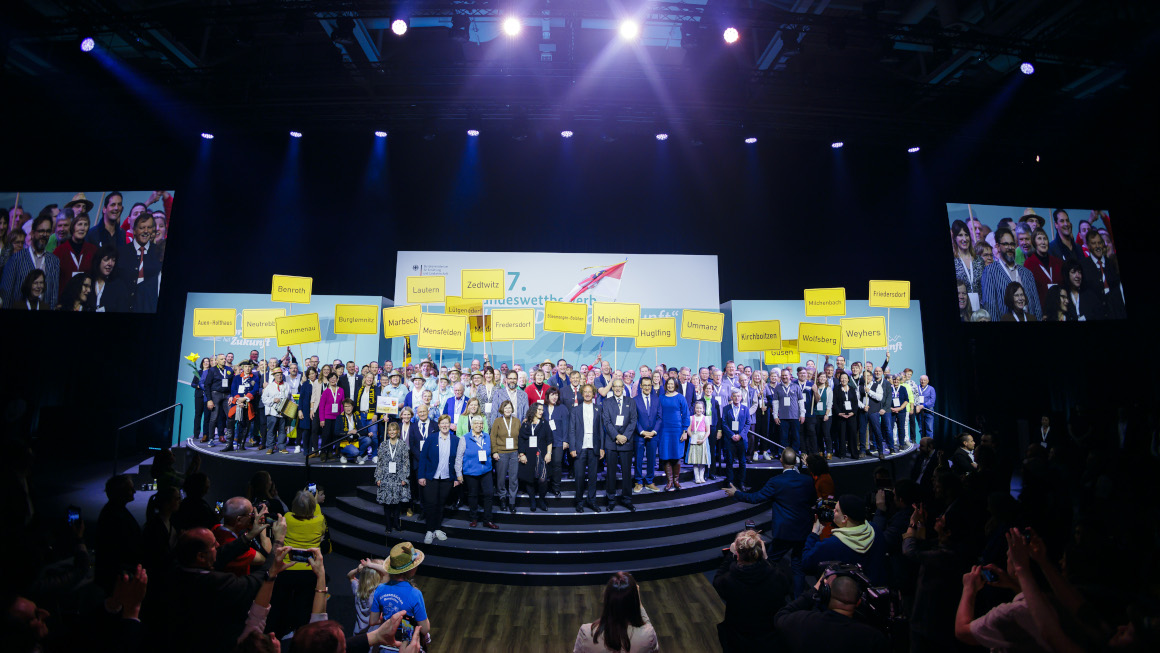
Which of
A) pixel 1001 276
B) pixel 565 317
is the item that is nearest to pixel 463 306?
pixel 565 317

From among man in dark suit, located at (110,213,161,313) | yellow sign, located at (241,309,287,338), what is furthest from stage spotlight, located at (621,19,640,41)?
man in dark suit, located at (110,213,161,313)

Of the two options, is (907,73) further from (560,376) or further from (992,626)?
(992,626)

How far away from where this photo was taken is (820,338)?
32.8ft

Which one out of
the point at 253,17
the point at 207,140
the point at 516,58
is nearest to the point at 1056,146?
the point at 516,58

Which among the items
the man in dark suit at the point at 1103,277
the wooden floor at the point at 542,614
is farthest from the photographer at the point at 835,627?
the man in dark suit at the point at 1103,277

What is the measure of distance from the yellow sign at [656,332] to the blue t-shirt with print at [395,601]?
682 cm

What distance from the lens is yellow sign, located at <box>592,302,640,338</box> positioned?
941cm

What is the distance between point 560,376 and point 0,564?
6954 mm

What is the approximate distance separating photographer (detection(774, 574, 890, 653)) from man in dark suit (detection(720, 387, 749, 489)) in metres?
5.88

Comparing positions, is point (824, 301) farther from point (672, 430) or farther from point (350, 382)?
point (350, 382)

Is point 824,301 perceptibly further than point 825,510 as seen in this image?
Yes

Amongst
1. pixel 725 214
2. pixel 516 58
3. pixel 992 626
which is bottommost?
pixel 992 626

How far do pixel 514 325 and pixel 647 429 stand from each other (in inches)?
123

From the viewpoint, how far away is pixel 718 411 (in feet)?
29.2
